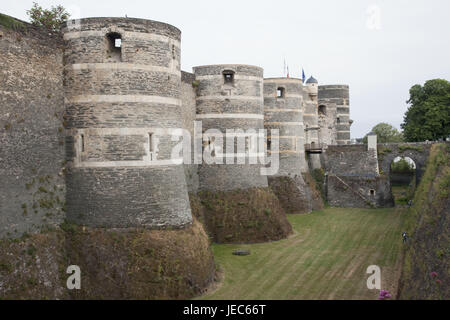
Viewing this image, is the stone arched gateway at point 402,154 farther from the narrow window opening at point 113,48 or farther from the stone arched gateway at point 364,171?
the narrow window opening at point 113,48

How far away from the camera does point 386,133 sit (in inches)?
3450

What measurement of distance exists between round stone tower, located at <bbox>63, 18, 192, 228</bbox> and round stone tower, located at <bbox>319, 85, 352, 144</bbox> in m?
46.6

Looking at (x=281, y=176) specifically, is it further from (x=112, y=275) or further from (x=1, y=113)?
(x=1, y=113)

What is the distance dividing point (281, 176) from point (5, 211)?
25.8 m

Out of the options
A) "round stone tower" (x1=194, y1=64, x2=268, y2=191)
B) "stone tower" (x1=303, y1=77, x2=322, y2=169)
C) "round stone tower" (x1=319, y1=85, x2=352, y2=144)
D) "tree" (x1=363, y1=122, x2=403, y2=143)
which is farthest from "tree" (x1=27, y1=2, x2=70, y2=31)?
"tree" (x1=363, y1=122, x2=403, y2=143)

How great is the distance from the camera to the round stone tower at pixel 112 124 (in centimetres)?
1805

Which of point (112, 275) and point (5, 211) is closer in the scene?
point (5, 211)

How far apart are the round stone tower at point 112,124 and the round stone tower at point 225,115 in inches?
397

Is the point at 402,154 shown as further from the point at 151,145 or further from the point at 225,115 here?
the point at 151,145

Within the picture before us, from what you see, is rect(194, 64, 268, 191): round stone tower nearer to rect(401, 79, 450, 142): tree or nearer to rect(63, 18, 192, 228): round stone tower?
rect(63, 18, 192, 228): round stone tower

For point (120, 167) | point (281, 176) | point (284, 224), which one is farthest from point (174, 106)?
point (281, 176)

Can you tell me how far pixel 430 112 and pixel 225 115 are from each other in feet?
115

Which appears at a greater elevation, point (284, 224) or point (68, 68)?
point (68, 68)

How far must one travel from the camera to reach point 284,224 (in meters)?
30.1
